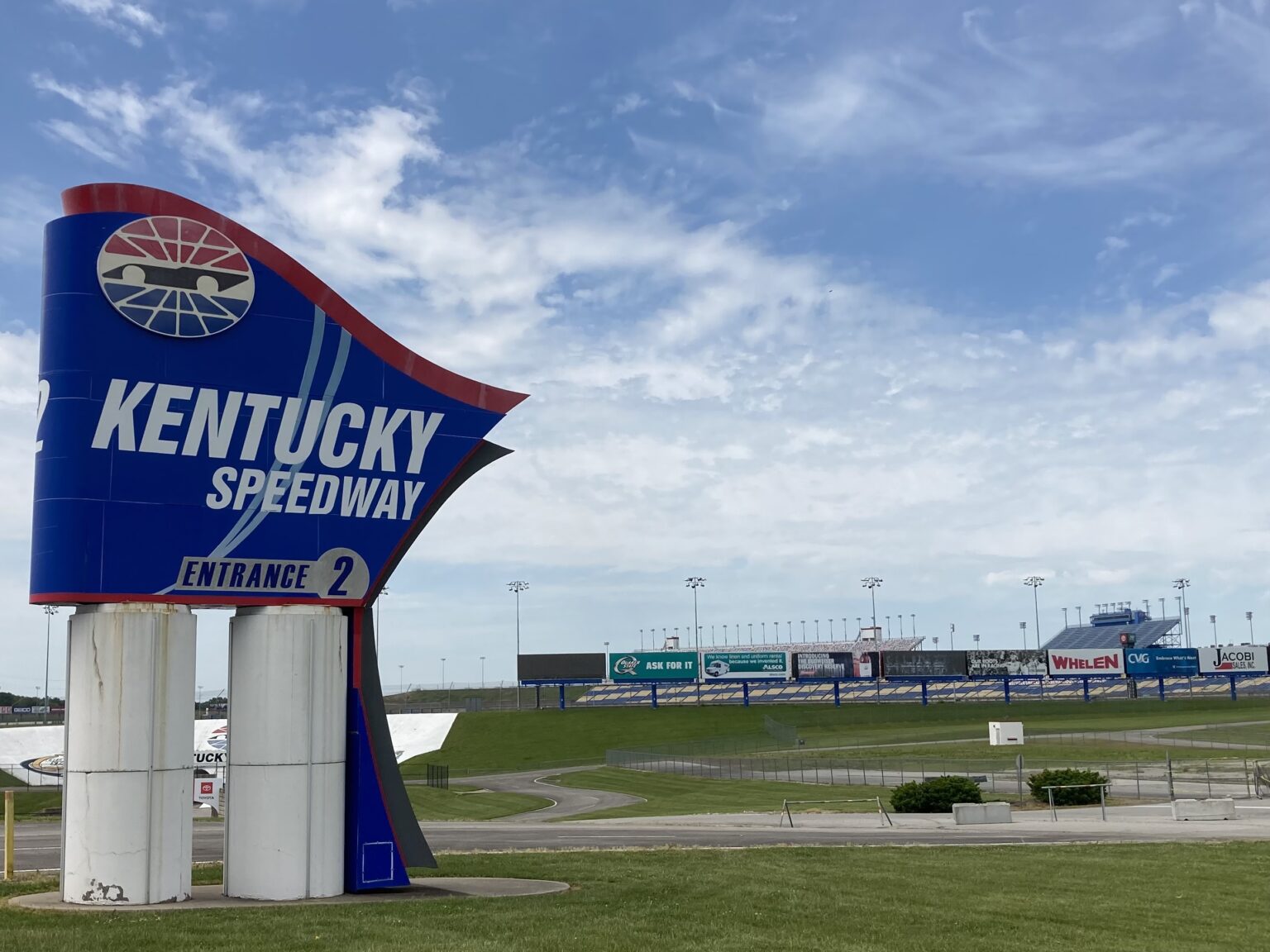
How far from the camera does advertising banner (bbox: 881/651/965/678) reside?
122m

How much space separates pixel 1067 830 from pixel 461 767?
6104 centimetres

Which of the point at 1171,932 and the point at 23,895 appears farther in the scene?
the point at 23,895

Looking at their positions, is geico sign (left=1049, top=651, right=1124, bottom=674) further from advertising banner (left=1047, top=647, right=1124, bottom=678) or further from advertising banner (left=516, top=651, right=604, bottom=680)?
advertising banner (left=516, top=651, right=604, bottom=680)

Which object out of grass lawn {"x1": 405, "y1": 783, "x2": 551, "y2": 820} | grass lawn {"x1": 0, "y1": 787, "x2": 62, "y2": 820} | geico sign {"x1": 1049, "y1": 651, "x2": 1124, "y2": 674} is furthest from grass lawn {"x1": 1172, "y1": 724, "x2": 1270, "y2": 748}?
grass lawn {"x1": 0, "y1": 787, "x2": 62, "y2": 820}

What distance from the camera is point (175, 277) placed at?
69.3 ft

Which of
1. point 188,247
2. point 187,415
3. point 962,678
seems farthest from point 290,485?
point 962,678

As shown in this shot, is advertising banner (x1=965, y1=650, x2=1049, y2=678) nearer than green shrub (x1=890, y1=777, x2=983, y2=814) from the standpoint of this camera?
No

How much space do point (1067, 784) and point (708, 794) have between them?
18.8 meters

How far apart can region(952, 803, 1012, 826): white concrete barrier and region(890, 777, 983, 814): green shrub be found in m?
3.53

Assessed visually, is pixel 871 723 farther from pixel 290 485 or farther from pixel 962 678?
pixel 290 485

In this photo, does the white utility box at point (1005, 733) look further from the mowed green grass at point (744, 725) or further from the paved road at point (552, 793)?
the paved road at point (552, 793)

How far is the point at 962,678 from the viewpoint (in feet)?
420

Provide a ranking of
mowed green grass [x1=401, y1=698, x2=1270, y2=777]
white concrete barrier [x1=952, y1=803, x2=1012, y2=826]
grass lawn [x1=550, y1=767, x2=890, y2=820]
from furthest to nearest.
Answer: mowed green grass [x1=401, y1=698, x2=1270, y2=777], grass lawn [x1=550, y1=767, x2=890, y2=820], white concrete barrier [x1=952, y1=803, x2=1012, y2=826]

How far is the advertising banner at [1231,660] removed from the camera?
12531 centimetres
